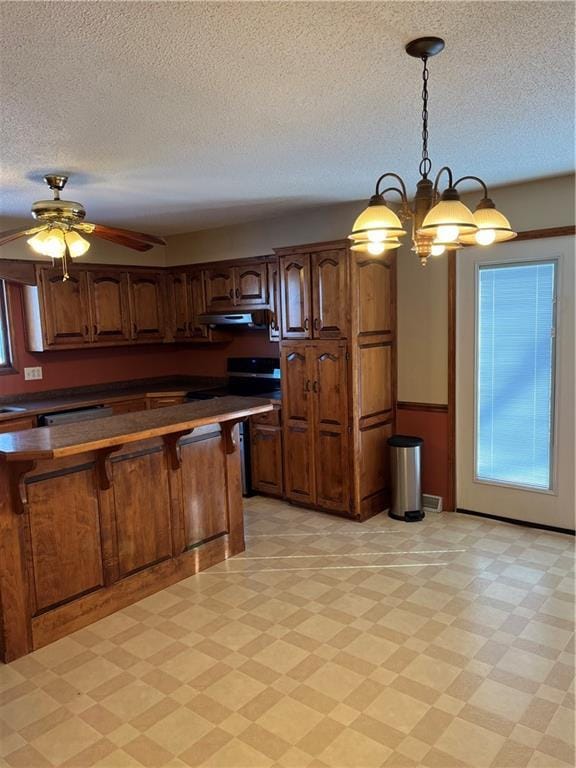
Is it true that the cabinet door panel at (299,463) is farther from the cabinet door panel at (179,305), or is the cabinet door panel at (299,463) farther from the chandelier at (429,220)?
the chandelier at (429,220)

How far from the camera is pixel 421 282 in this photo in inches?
179

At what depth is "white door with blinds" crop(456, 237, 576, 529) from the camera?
3984 mm

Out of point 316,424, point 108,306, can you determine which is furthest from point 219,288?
point 316,424

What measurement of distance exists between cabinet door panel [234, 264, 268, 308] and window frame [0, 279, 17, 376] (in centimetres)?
201

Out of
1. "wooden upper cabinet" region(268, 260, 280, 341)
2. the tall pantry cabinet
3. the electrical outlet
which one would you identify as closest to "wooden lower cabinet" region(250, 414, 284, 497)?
the tall pantry cabinet

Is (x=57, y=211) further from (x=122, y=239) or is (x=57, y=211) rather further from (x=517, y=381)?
(x=517, y=381)

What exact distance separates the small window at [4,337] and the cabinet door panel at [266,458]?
224cm

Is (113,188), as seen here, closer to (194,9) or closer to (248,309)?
(248,309)

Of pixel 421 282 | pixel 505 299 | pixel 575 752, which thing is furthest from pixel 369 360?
pixel 575 752

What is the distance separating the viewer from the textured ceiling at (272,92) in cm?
169

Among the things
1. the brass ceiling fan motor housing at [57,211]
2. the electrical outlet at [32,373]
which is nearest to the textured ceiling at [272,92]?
the brass ceiling fan motor housing at [57,211]

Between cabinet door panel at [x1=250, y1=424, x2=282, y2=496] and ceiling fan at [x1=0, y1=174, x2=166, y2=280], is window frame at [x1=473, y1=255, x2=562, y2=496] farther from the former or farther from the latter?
ceiling fan at [x1=0, y1=174, x2=166, y2=280]

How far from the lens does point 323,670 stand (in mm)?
2641

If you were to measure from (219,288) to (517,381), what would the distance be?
287cm
